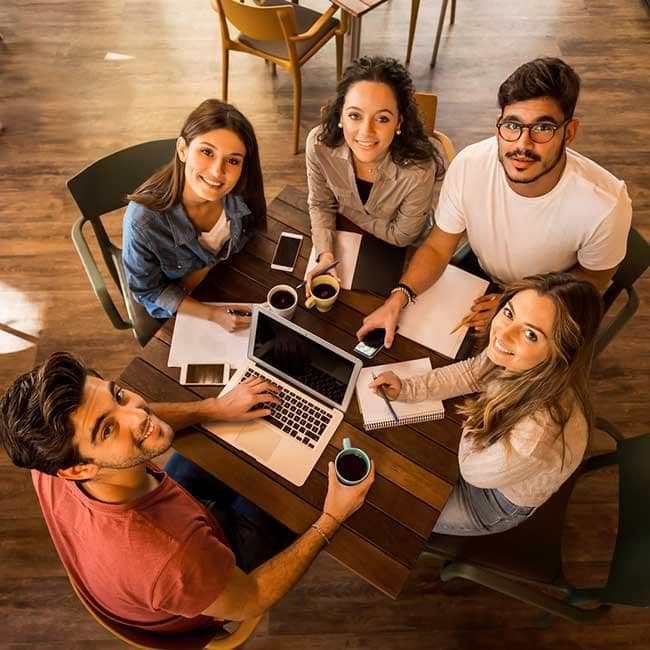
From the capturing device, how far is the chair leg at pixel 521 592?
1506mm

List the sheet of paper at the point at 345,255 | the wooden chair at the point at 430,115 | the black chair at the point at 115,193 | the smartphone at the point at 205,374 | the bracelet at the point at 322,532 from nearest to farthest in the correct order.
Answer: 1. the bracelet at the point at 322,532
2. the smartphone at the point at 205,374
3. the sheet of paper at the point at 345,255
4. the black chair at the point at 115,193
5. the wooden chair at the point at 430,115

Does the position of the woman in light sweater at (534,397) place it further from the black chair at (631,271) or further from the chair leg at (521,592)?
the black chair at (631,271)

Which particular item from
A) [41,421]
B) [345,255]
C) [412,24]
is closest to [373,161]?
[345,255]

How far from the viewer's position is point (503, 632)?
219 cm

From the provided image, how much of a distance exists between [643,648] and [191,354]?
2016mm

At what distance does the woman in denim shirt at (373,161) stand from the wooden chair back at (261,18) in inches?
41.2

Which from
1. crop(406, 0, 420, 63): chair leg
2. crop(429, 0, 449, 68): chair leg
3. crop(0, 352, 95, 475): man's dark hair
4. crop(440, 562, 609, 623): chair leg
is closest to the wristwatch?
crop(440, 562, 609, 623): chair leg

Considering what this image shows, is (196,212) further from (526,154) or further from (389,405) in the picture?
(526,154)

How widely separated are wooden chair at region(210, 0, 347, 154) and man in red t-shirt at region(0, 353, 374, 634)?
7.15 feet

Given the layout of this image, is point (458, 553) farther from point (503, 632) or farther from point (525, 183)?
point (525, 183)

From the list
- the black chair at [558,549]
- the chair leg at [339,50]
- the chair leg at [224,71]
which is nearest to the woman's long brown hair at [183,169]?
the black chair at [558,549]

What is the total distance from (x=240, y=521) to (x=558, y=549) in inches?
39.3

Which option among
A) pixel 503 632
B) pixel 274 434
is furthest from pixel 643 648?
pixel 274 434

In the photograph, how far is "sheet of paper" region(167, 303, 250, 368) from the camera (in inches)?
70.6
